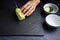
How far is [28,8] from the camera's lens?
720 millimetres

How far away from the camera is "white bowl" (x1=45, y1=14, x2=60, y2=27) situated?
0.67 metres

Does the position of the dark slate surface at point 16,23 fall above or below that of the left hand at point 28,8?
below

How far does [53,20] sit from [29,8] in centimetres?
12

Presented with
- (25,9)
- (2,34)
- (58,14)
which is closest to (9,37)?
(2,34)

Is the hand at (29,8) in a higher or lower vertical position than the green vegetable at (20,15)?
higher

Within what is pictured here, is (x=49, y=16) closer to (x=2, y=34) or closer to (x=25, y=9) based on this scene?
(x=25, y=9)

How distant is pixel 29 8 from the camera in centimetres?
72

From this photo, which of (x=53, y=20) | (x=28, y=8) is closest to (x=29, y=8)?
(x=28, y=8)

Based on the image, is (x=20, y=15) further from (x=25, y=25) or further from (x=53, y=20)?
(x=53, y=20)

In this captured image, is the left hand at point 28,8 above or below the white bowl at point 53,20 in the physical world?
above

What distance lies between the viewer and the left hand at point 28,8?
712mm

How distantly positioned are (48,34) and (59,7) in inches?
7.4

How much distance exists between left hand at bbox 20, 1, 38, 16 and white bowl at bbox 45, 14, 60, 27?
84 millimetres

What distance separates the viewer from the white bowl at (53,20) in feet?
2.21
